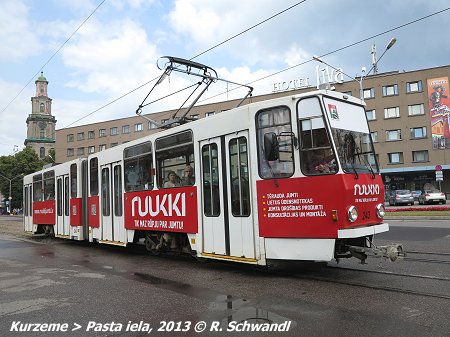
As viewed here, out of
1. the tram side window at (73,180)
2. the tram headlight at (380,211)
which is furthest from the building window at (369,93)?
the tram headlight at (380,211)

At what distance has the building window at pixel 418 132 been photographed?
48.2 m

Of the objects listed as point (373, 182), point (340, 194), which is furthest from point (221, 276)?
point (373, 182)

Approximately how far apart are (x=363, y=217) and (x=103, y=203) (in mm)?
8475

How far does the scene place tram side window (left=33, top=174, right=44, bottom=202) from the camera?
727 inches

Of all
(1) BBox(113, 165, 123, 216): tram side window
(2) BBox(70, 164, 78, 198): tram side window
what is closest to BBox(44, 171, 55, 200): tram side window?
(2) BBox(70, 164, 78, 198): tram side window

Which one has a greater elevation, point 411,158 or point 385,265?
point 411,158

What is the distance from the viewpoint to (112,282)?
7.73 metres

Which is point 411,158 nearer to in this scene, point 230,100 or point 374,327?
point 230,100

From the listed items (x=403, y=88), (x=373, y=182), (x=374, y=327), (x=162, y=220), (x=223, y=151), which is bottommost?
(x=374, y=327)

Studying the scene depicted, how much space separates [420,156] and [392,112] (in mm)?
6195

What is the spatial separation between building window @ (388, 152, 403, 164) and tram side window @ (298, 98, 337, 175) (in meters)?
46.5

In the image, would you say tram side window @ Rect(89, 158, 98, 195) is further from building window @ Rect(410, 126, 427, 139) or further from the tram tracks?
building window @ Rect(410, 126, 427, 139)

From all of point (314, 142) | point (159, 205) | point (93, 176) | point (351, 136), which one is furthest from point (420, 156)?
point (314, 142)

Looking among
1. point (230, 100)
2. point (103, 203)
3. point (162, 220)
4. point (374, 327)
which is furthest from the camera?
point (230, 100)
